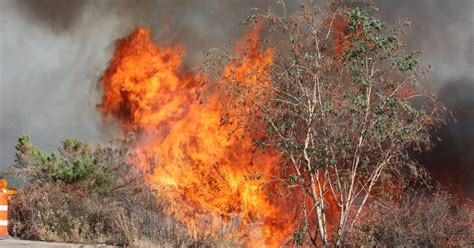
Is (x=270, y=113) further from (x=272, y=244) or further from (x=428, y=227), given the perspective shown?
(x=272, y=244)

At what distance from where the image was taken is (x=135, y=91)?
16.3 meters

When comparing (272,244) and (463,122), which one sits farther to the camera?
(463,122)

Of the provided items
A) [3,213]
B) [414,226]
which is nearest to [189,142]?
[3,213]

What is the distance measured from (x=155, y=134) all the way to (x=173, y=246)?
6772 millimetres

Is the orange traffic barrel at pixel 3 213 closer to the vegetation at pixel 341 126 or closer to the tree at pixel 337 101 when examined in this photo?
the vegetation at pixel 341 126

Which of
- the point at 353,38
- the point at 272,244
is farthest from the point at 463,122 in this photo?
the point at 353,38

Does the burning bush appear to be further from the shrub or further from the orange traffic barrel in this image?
the orange traffic barrel

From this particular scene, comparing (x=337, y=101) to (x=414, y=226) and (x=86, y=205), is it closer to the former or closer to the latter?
(x=414, y=226)

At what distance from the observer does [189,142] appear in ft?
48.8

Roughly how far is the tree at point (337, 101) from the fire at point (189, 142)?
1.02 meters

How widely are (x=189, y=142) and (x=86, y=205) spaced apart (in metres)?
4.01

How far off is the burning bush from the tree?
2.37 m

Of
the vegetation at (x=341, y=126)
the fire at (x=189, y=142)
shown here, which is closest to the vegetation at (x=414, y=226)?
the vegetation at (x=341, y=126)

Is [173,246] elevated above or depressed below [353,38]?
below
